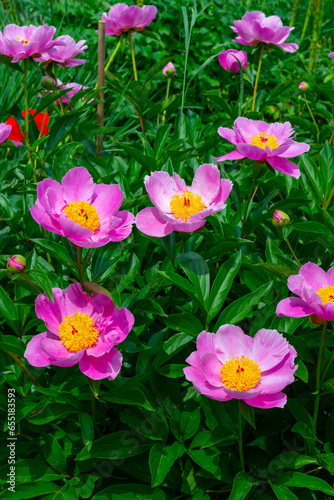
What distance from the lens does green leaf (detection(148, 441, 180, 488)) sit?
35.0 inches

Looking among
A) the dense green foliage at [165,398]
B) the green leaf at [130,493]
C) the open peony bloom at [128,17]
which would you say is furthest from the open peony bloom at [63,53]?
the green leaf at [130,493]

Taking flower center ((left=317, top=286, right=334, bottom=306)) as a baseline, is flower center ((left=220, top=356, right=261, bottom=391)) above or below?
below

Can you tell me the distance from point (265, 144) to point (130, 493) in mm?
778

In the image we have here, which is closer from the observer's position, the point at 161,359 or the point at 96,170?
the point at 161,359

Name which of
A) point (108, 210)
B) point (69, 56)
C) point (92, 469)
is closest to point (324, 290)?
point (108, 210)

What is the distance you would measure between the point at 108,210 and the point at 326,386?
20.6 inches

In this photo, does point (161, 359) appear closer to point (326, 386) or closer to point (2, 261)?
point (326, 386)

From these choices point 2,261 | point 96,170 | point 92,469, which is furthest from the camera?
point 96,170

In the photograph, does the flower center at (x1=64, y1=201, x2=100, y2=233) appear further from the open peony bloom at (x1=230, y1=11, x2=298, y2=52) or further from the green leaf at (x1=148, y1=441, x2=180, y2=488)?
the open peony bloom at (x1=230, y1=11, x2=298, y2=52)

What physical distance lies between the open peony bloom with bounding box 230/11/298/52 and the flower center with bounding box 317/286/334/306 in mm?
926

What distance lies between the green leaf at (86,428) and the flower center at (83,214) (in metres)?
0.34

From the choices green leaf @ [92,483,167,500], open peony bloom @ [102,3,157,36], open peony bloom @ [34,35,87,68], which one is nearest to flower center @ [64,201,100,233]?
green leaf @ [92,483,167,500]

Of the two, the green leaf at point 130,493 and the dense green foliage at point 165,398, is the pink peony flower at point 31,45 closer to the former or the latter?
the dense green foliage at point 165,398

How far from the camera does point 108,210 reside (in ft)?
3.22
